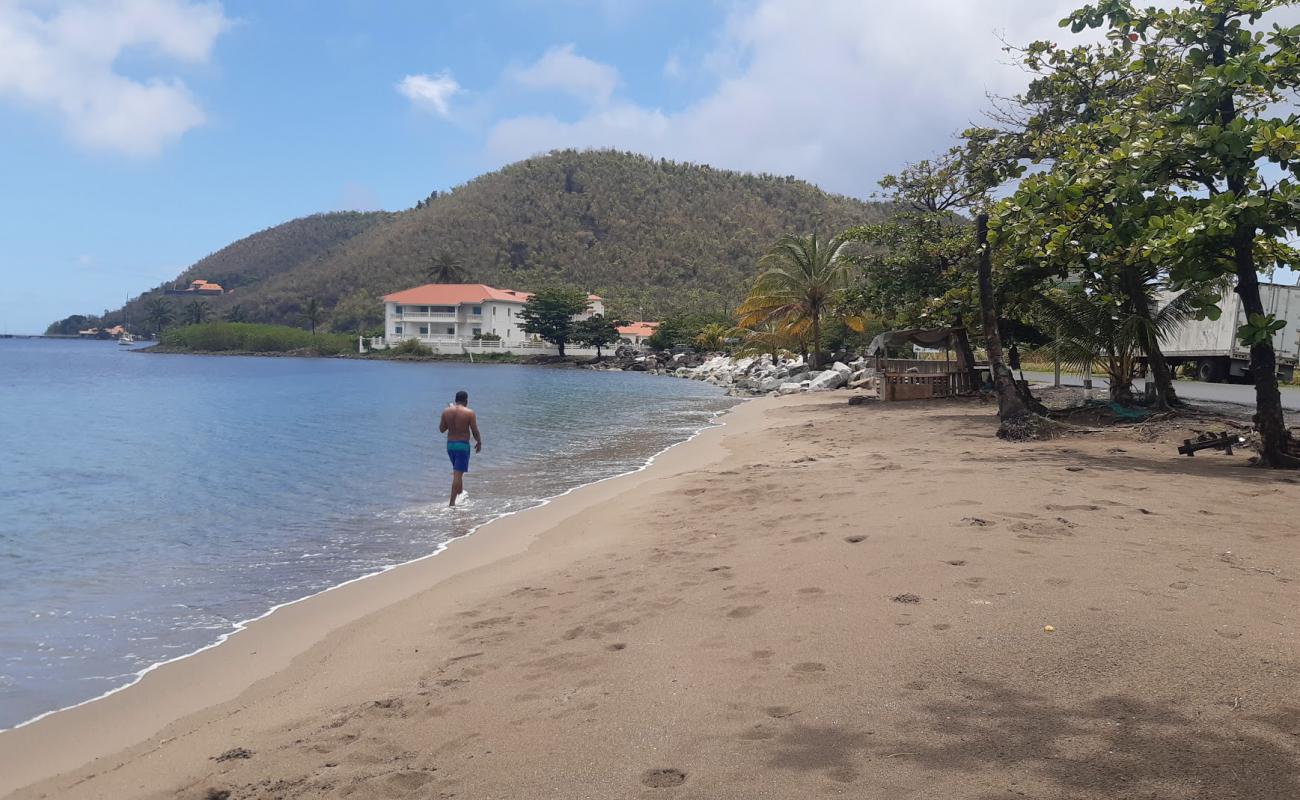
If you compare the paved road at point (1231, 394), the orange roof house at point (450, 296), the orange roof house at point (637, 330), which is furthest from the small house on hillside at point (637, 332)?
the paved road at point (1231, 394)

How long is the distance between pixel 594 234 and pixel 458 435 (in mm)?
114741

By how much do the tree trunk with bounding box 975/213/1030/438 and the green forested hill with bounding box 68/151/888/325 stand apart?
8257 cm

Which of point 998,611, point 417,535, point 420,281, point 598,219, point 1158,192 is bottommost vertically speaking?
point 417,535

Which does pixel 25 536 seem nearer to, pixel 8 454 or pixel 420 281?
pixel 8 454

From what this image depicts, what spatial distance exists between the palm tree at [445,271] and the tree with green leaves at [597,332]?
112ft

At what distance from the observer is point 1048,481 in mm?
8984

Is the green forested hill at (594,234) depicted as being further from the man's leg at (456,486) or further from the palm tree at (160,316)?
the man's leg at (456,486)

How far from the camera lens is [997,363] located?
14453 mm

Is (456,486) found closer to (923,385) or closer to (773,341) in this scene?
(923,385)

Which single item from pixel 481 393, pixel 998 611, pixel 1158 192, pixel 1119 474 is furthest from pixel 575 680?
pixel 481 393

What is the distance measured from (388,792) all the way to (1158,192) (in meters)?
9.96

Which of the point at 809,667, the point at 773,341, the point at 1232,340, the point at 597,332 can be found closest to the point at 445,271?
the point at 597,332

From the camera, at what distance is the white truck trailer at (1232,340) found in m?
28.4

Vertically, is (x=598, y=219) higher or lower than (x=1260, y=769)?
higher
